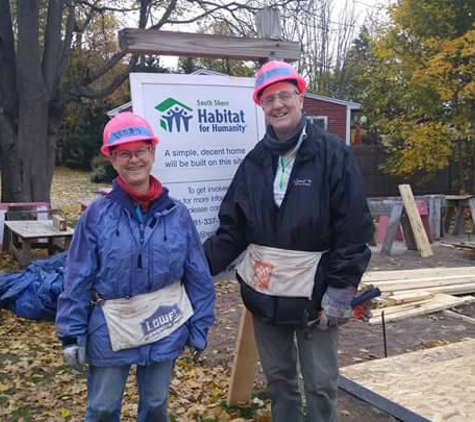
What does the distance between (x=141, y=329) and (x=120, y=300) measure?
18 centimetres

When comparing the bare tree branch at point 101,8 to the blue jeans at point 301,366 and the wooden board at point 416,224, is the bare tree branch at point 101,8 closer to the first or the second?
the wooden board at point 416,224

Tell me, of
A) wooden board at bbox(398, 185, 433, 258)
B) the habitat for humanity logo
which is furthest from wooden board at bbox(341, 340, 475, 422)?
wooden board at bbox(398, 185, 433, 258)

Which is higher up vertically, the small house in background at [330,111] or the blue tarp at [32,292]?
the small house in background at [330,111]

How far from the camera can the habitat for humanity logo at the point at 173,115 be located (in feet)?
12.2

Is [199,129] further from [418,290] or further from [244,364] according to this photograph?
[418,290]

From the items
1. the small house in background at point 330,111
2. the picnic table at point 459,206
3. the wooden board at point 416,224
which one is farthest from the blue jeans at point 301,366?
the small house in background at point 330,111

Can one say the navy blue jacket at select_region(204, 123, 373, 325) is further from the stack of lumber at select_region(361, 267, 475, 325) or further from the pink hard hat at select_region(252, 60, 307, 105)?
the stack of lumber at select_region(361, 267, 475, 325)

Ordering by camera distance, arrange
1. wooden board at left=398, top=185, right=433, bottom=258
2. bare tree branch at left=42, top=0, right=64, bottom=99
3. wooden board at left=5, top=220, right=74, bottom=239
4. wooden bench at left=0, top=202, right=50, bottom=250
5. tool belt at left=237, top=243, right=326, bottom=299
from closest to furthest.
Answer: tool belt at left=237, top=243, right=326, bottom=299 → wooden board at left=5, top=220, right=74, bottom=239 → wooden bench at left=0, top=202, right=50, bottom=250 → wooden board at left=398, top=185, right=433, bottom=258 → bare tree branch at left=42, top=0, right=64, bottom=99

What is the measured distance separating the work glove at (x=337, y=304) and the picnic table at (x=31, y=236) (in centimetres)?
638

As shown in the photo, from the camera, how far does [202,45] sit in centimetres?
392

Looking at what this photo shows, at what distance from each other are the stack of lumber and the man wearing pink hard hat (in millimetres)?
3495

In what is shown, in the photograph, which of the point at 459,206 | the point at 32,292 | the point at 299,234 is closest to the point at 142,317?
the point at 299,234

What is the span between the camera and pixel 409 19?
51.6ft

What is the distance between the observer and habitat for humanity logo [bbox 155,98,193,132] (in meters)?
3.72
